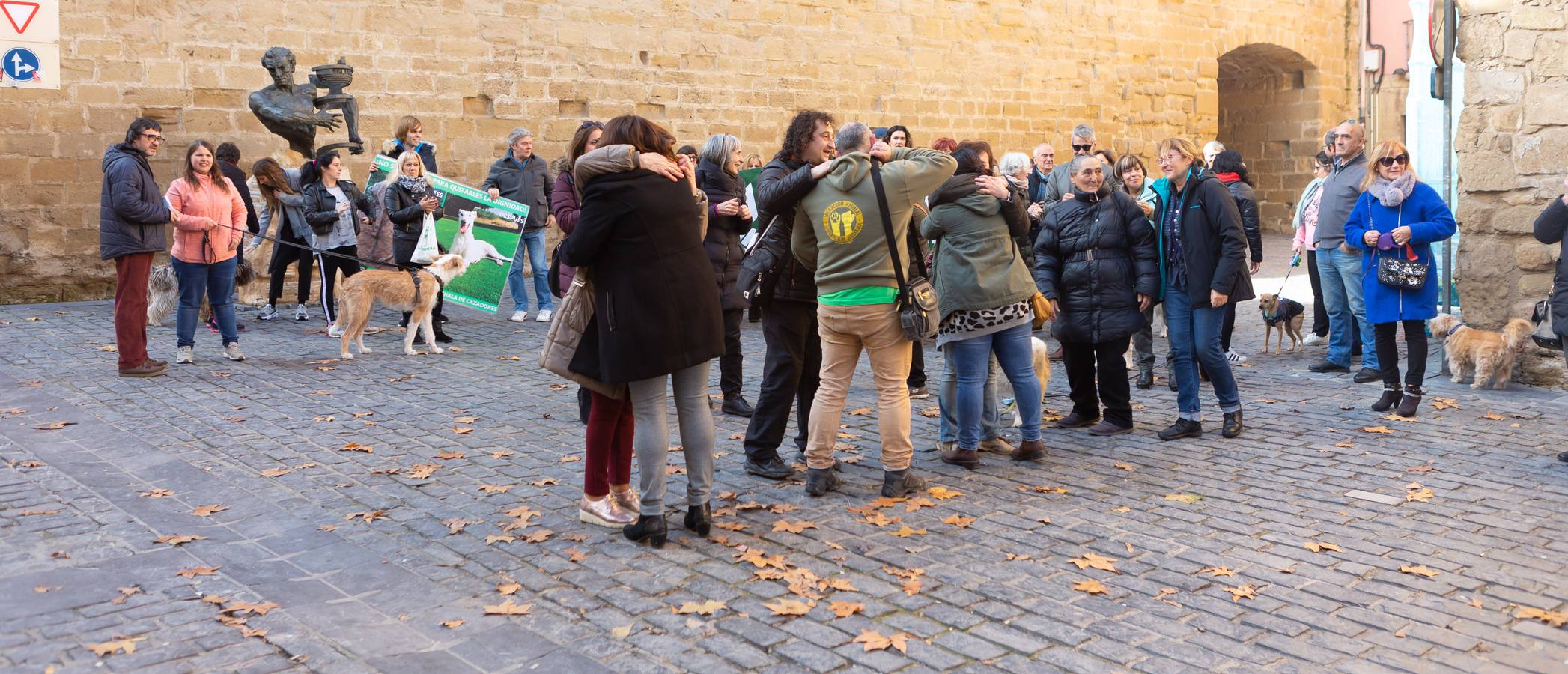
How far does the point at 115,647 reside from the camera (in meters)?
4.02

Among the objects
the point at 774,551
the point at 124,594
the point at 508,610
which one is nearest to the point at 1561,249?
the point at 774,551

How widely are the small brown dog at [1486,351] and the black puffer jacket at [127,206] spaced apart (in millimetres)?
8601

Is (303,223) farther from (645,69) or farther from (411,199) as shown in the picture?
(645,69)

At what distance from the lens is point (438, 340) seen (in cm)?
1105

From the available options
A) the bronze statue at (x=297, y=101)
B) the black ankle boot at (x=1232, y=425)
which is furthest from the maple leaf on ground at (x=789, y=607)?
the bronze statue at (x=297, y=101)

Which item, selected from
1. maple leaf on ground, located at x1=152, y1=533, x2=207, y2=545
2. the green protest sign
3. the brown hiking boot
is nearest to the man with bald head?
the green protest sign

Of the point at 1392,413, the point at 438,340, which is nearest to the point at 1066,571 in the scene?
the point at 1392,413

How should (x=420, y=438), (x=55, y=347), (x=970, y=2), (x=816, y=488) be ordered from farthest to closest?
(x=970, y=2) → (x=55, y=347) → (x=420, y=438) → (x=816, y=488)

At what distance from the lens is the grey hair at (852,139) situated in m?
5.71

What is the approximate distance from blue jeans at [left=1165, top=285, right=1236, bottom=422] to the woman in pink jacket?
6.39 m

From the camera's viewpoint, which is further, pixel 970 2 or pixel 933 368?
pixel 970 2

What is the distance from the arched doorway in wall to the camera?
2533cm

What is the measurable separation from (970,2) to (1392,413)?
13338mm

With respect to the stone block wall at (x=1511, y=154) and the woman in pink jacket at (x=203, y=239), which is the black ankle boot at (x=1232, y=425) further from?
the woman in pink jacket at (x=203, y=239)
